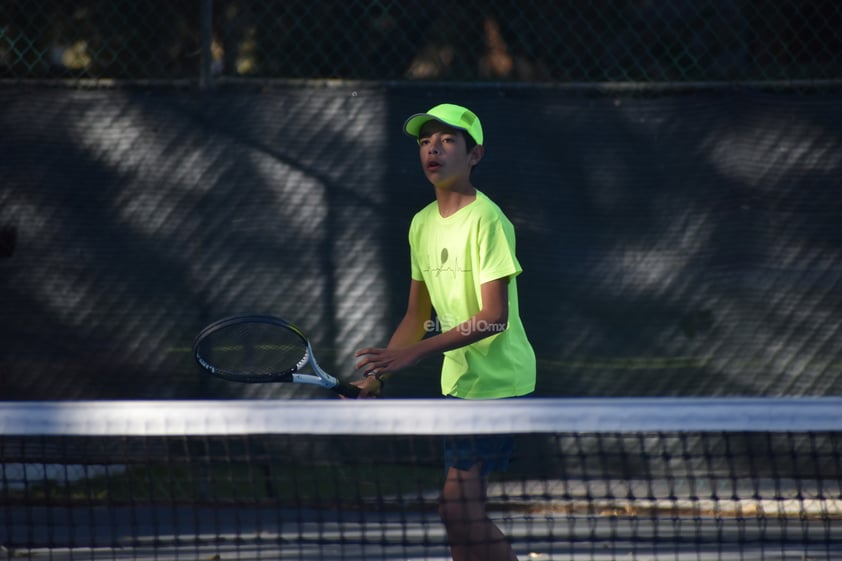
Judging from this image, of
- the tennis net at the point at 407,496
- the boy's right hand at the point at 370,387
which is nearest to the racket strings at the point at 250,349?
the tennis net at the point at 407,496

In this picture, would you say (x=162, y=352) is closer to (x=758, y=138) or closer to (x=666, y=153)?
(x=666, y=153)

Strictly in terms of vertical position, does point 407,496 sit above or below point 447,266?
below

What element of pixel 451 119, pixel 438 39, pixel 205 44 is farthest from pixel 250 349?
pixel 438 39

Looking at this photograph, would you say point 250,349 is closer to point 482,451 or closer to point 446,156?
point 446,156

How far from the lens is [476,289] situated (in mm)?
3047

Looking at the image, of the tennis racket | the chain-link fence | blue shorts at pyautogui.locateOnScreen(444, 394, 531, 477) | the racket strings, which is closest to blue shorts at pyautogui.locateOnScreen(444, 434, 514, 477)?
blue shorts at pyautogui.locateOnScreen(444, 394, 531, 477)

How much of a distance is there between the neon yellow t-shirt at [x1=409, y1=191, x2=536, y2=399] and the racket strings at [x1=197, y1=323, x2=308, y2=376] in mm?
976

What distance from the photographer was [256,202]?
470cm

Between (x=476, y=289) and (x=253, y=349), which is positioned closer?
(x=476, y=289)

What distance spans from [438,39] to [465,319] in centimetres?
307

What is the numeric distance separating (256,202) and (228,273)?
31cm

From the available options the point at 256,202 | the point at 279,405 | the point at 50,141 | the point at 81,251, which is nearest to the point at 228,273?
the point at 256,202

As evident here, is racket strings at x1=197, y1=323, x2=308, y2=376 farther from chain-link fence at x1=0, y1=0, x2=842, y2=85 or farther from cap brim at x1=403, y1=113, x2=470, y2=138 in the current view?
chain-link fence at x1=0, y1=0, x2=842, y2=85

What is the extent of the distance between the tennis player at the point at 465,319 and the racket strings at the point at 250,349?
864mm
